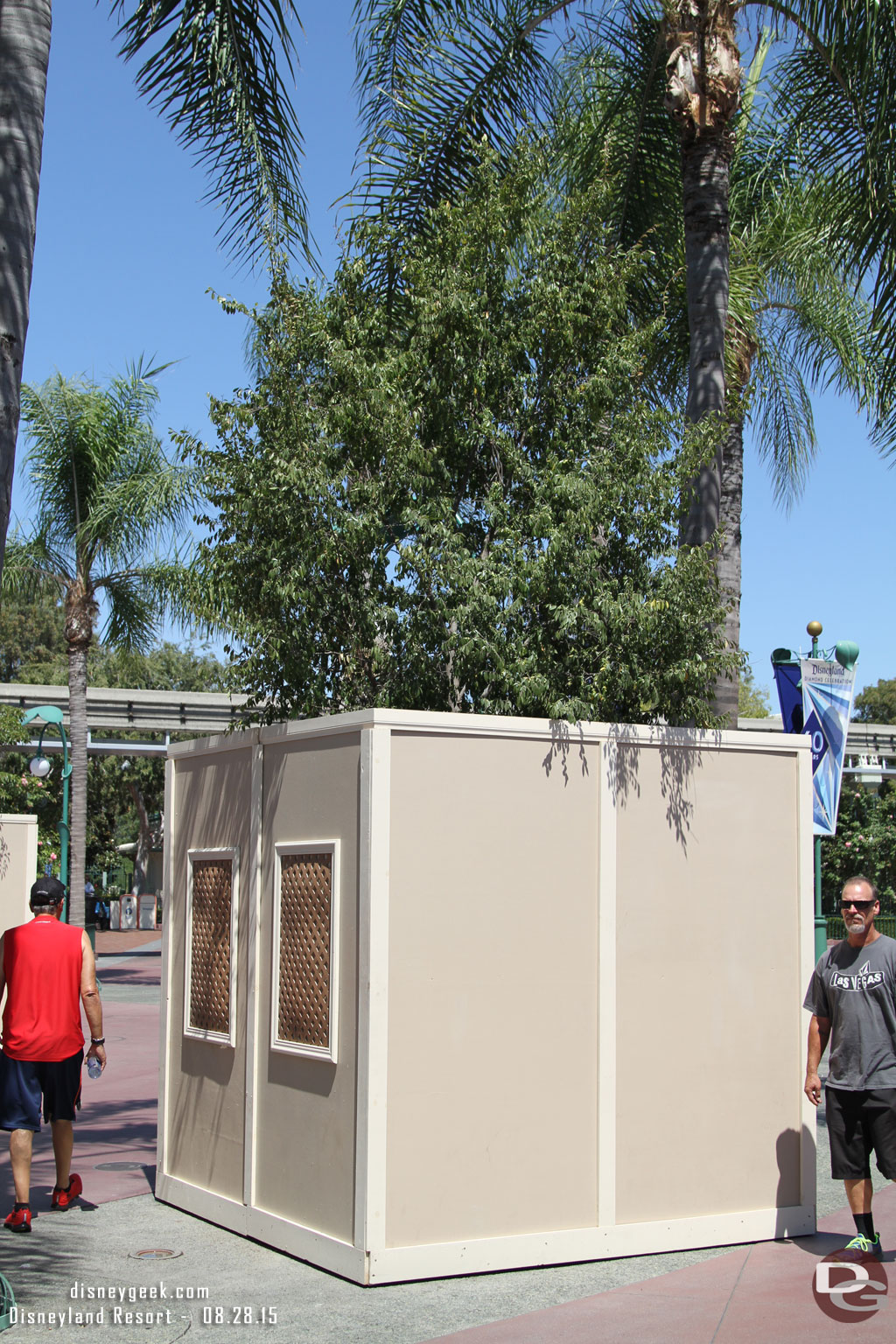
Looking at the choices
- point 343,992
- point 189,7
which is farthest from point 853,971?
point 189,7

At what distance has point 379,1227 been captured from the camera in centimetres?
601

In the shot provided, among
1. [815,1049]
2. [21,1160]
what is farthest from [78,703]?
[815,1049]

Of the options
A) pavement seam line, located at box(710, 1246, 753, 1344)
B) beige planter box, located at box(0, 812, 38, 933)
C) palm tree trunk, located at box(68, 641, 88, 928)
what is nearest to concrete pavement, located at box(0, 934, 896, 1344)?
pavement seam line, located at box(710, 1246, 753, 1344)

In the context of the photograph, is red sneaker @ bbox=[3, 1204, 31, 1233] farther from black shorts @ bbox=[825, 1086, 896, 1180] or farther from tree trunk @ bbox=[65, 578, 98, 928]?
tree trunk @ bbox=[65, 578, 98, 928]

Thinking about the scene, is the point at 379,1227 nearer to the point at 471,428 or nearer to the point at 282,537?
the point at 282,537

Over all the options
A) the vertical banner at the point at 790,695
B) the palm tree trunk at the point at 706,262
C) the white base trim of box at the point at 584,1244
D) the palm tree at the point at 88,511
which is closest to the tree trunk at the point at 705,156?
the palm tree trunk at the point at 706,262

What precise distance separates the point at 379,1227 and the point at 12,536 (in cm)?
1994

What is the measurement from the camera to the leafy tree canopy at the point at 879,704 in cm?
8056

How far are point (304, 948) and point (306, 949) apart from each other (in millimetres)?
22

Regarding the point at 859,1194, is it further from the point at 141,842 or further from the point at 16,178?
the point at 141,842

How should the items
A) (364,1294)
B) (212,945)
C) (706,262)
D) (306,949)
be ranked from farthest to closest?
(706,262), (212,945), (306,949), (364,1294)

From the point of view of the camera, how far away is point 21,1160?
6.97 meters

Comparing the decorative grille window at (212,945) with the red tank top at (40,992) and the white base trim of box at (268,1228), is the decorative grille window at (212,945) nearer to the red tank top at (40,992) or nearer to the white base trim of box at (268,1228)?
the red tank top at (40,992)

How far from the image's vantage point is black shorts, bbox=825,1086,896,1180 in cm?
629
